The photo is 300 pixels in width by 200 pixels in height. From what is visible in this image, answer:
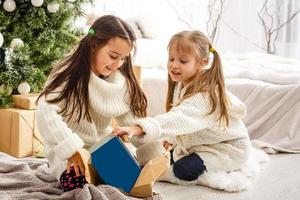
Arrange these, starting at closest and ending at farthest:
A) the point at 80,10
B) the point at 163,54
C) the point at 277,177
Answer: the point at 277,177 < the point at 80,10 < the point at 163,54

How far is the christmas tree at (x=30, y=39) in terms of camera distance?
7.45 ft

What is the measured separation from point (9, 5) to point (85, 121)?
0.98 metres

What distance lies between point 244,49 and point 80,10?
2.38 metres

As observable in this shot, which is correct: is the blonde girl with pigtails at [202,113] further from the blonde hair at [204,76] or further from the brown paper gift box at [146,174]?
the brown paper gift box at [146,174]

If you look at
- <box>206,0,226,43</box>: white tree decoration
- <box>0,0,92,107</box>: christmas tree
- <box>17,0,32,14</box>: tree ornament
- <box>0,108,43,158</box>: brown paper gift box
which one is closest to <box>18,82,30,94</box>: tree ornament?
<box>0,0,92,107</box>: christmas tree

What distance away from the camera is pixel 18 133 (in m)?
2.19

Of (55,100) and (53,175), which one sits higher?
(55,100)

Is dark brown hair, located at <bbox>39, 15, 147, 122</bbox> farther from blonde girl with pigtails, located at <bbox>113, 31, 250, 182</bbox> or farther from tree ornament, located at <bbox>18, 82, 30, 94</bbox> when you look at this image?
tree ornament, located at <bbox>18, 82, 30, 94</bbox>

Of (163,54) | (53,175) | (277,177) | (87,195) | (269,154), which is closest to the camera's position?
(87,195)

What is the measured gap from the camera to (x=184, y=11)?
4473 mm

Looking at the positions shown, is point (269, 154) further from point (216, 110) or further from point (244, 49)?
point (244, 49)

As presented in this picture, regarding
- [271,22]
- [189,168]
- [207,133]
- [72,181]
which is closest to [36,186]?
[72,181]

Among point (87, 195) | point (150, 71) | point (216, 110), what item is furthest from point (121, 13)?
point (87, 195)

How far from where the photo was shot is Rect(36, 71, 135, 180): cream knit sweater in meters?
1.40
